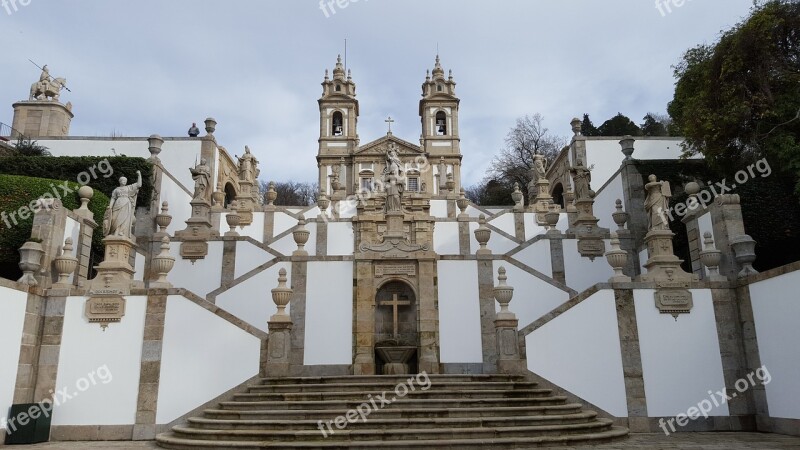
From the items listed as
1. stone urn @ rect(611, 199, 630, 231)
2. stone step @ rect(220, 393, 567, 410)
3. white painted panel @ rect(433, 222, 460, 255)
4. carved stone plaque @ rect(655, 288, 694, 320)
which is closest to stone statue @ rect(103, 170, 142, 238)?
stone step @ rect(220, 393, 567, 410)

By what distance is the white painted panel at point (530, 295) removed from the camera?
13414mm

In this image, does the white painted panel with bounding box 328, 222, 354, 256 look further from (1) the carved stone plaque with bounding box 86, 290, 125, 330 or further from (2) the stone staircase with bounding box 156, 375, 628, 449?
(1) the carved stone plaque with bounding box 86, 290, 125, 330

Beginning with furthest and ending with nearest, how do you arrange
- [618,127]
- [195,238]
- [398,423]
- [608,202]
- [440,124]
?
1. [440,124]
2. [618,127]
3. [608,202]
4. [195,238]
5. [398,423]

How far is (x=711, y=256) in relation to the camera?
11320 millimetres

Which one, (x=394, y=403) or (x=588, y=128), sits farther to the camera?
(x=588, y=128)

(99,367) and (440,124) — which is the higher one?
(440,124)

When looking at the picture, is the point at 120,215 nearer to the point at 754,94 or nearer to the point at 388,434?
the point at 388,434

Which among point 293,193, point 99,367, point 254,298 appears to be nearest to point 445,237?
point 254,298

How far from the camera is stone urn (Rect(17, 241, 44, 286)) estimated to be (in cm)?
1053

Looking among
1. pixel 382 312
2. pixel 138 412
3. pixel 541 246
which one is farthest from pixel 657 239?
pixel 138 412

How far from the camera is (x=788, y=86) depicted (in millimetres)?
14812

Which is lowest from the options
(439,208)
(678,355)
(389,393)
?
(389,393)

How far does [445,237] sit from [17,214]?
12.1m

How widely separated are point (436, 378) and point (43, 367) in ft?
23.8
